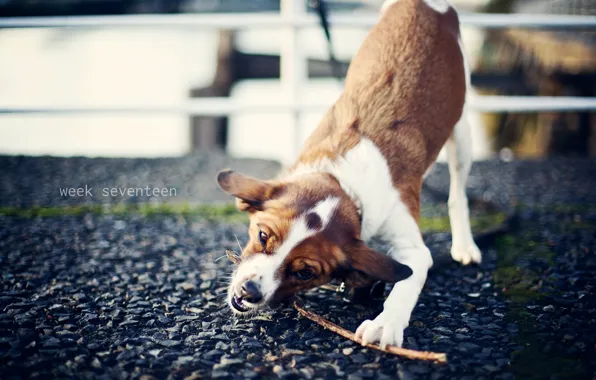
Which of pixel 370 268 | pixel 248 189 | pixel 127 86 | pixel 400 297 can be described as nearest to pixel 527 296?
pixel 400 297

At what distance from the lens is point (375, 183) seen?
8.57 feet

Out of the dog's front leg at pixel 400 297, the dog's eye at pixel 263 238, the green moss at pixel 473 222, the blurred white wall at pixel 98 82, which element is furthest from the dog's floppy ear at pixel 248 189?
the blurred white wall at pixel 98 82

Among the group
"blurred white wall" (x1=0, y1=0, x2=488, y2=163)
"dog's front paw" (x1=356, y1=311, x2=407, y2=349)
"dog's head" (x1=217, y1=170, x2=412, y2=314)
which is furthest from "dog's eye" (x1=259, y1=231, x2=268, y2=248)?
"blurred white wall" (x1=0, y1=0, x2=488, y2=163)

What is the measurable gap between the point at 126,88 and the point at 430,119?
6051 millimetres

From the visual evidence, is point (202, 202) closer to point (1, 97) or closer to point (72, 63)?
point (1, 97)

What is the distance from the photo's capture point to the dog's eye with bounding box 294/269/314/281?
2.26 meters

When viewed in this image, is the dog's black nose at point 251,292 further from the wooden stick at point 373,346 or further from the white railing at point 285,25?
the white railing at point 285,25

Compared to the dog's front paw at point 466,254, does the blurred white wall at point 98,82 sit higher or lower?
higher

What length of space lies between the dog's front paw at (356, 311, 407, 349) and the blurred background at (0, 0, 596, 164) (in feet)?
8.18

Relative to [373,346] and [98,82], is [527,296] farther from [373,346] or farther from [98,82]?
[98,82]

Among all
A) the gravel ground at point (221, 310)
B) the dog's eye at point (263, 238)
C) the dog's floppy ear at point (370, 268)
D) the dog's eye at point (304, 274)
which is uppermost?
the dog's eye at point (263, 238)

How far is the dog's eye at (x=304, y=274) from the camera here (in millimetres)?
2260

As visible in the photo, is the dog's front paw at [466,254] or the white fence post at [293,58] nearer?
the dog's front paw at [466,254]

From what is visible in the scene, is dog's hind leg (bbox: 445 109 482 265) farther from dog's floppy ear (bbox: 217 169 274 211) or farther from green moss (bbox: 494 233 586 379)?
dog's floppy ear (bbox: 217 169 274 211)
